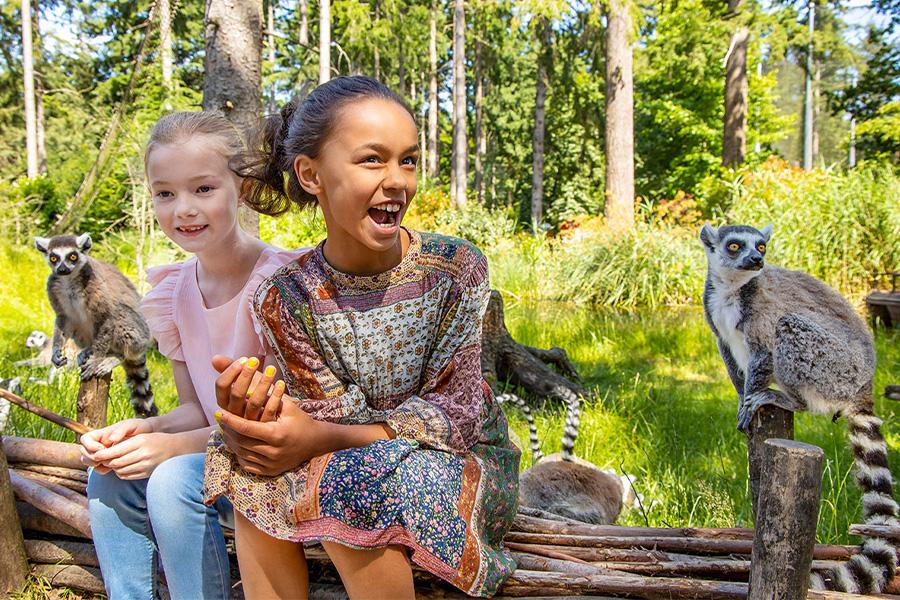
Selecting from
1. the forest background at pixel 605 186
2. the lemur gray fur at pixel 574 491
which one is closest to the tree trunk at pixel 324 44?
the forest background at pixel 605 186

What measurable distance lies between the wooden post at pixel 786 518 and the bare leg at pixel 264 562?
102 centimetres

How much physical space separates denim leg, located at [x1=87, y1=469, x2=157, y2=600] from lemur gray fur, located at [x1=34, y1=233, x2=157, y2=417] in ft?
3.82

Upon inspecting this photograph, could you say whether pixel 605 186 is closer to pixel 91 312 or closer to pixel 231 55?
pixel 231 55

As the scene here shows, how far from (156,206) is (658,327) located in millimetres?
5319

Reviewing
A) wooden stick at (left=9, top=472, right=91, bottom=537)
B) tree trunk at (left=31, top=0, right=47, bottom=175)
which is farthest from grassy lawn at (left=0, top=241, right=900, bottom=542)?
tree trunk at (left=31, top=0, right=47, bottom=175)

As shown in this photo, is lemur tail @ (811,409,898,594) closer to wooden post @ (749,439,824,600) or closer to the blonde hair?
wooden post @ (749,439,824,600)

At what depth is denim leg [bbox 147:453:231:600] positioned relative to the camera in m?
1.57

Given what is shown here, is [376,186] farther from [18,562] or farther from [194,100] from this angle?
[194,100]

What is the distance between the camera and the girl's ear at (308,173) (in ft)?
5.17

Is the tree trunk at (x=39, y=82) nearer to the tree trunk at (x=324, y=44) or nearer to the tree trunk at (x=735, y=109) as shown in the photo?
the tree trunk at (x=324, y=44)

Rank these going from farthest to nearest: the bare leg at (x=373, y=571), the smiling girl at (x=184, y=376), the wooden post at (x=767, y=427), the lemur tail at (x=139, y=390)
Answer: the lemur tail at (x=139, y=390) < the wooden post at (x=767, y=427) < the smiling girl at (x=184, y=376) < the bare leg at (x=373, y=571)

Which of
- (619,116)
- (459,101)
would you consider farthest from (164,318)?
(459,101)

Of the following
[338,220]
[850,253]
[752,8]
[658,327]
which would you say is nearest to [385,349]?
[338,220]

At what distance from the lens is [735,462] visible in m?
3.32
